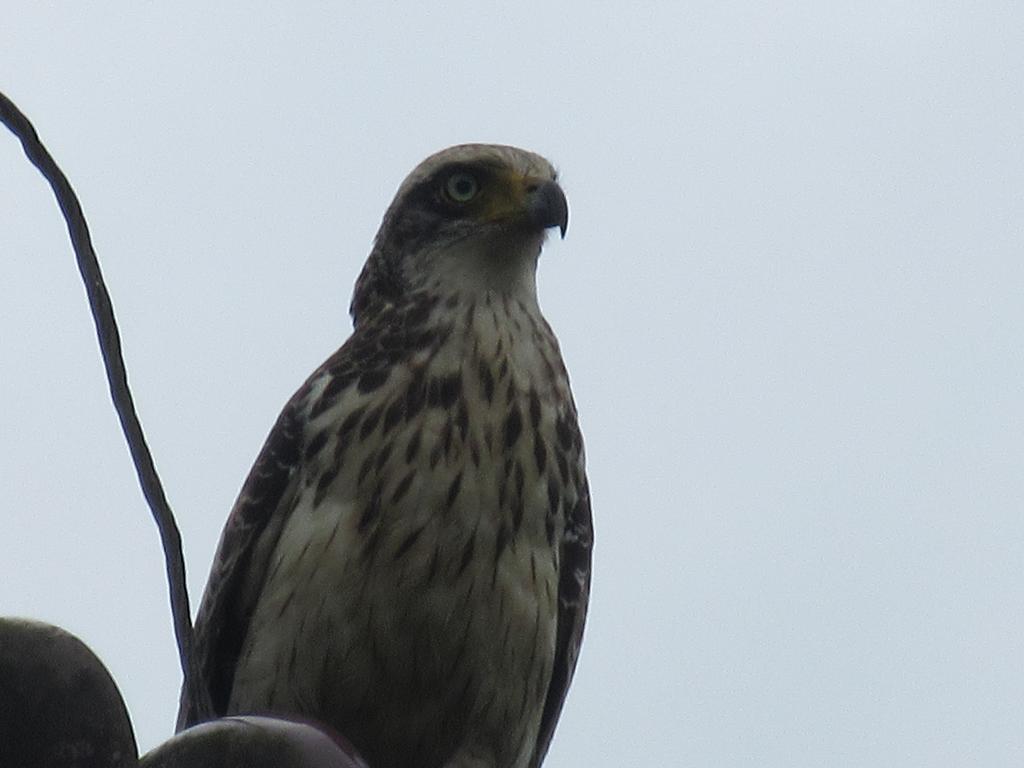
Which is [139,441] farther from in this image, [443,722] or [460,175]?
[460,175]

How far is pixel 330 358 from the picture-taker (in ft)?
16.7

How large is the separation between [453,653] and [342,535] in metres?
0.40

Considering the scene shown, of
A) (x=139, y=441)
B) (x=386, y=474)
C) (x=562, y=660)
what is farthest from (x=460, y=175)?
(x=139, y=441)

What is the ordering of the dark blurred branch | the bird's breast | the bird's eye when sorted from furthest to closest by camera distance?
the bird's eye, the bird's breast, the dark blurred branch

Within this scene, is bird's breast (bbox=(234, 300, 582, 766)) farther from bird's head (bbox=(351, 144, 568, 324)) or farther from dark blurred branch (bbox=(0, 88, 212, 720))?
dark blurred branch (bbox=(0, 88, 212, 720))

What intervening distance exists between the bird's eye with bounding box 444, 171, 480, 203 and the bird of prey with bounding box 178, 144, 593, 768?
0.11 ft

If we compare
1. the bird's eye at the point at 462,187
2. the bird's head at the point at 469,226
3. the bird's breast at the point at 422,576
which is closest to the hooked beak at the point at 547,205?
the bird's head at the point at 469,226

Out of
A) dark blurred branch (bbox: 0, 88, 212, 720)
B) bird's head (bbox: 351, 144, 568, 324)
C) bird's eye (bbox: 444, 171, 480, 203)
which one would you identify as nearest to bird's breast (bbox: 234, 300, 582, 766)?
bird's head (bbox: 351, 144, 568, 324)

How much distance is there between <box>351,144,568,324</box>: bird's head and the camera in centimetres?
503

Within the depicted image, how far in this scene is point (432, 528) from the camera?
14.1 ft

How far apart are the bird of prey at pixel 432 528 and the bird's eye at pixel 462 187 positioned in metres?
0.03

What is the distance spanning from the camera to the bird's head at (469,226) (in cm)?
503

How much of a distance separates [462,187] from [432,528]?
1.30 m

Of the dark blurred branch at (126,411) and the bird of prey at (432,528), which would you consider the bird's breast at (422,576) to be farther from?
the dark blurred branch at (126,411)
